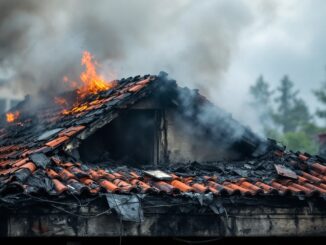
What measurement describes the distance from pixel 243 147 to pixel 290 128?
54.4 meters

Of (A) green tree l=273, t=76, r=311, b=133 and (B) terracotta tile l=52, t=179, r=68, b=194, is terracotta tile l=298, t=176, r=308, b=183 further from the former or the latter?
(A) green tree l=273, t=76, r=311, b=133

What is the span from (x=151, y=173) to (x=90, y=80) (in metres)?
5.11

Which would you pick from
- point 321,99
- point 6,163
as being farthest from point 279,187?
point 321,99

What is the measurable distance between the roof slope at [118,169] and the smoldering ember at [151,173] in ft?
0.06

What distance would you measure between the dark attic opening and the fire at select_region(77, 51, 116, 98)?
1784mm

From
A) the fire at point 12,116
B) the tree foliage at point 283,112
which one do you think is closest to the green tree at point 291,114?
the tree foliage at point 283,112

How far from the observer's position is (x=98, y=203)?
7.32 meters

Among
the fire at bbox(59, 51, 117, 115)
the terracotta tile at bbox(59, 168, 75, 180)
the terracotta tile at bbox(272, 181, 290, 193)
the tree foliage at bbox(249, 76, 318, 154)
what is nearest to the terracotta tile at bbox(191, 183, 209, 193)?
the terracotta tile at bbox(272, 181, 290, 193)

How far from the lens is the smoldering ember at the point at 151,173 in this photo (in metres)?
7.24

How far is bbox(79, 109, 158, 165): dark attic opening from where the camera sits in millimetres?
9609

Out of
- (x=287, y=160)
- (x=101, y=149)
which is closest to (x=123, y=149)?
(x=101, y=149)

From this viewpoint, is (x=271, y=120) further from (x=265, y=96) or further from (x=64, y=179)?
(x=64, y=179)

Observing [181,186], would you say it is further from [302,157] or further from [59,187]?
[302,157]

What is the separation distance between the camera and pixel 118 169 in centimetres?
892
